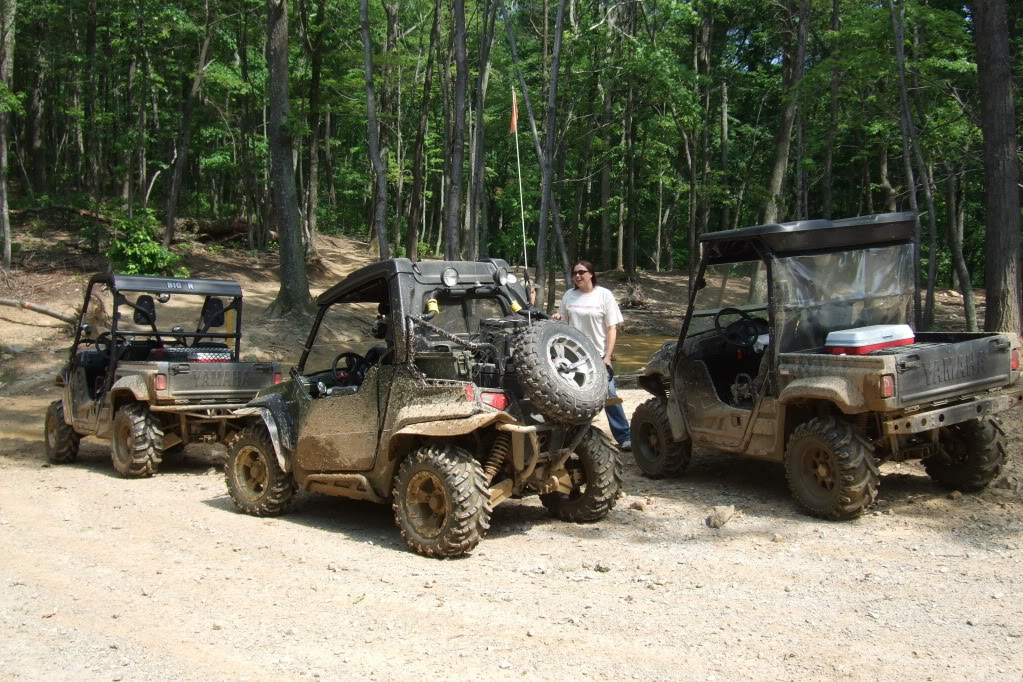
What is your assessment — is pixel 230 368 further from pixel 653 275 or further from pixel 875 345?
pixel 653 275

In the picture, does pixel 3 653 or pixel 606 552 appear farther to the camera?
pixel 606 552

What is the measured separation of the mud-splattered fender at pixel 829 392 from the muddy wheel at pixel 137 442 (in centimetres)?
653

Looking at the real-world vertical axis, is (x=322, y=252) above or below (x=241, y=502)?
above

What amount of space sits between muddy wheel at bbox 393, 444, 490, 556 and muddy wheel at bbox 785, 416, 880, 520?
2633 mm

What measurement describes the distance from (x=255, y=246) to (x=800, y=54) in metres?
21.1

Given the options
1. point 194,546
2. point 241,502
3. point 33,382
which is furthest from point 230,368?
point 33,382

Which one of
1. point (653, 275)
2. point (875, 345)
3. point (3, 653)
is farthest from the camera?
point (653, 275)

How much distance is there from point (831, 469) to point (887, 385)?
822 mm

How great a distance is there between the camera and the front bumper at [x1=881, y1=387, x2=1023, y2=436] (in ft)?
22.2

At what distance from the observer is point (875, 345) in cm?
730

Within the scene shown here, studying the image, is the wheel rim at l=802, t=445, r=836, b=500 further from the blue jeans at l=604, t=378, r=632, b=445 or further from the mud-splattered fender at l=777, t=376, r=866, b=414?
the blue jeans at l=604, t=378, r=632, b=445

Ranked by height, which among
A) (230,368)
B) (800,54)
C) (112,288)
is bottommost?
(230,368)

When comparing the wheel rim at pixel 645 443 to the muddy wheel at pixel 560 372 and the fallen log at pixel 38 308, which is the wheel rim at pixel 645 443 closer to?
the muddy wheel at pixel 560 372

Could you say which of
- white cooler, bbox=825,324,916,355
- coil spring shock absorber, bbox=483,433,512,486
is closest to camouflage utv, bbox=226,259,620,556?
coil spring shock absorber, bbox=483,433,512,486
